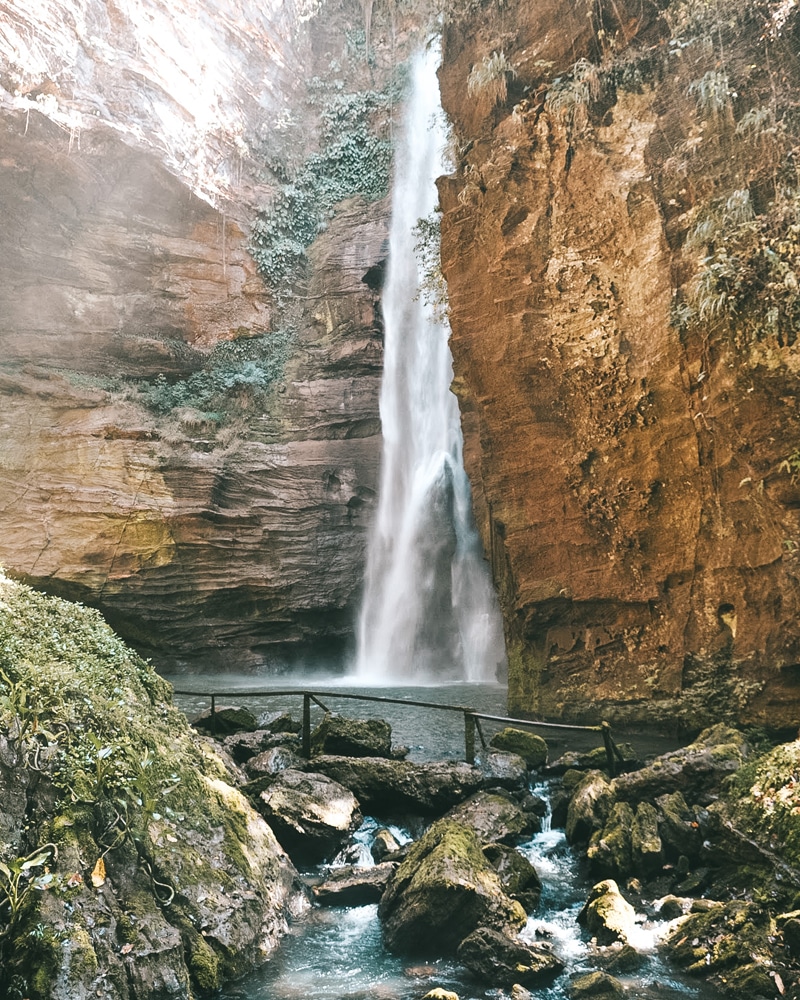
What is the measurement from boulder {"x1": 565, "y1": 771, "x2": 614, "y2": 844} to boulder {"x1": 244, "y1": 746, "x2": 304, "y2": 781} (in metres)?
2.84

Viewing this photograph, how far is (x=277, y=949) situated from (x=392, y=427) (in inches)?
718

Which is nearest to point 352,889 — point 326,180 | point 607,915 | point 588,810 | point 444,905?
point 444,905

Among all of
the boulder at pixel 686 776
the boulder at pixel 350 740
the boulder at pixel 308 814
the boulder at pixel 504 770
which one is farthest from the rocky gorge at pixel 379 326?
the boulder at pixel 308 814

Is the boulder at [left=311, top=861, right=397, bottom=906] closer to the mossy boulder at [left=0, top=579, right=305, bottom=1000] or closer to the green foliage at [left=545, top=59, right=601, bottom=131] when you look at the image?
the mossy boulder at [left=0, top=579, right=305, bottom=1000]

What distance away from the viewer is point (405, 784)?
731 cm

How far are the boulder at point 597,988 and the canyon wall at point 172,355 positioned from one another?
16337 mm

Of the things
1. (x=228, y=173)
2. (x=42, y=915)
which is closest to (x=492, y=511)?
(x=42, y=915)

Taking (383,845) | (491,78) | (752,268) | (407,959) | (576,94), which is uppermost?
(491,78)

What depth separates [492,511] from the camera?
11992 mm

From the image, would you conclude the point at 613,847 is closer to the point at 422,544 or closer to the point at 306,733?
the point at 306,733

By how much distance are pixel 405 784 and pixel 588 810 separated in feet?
5.98

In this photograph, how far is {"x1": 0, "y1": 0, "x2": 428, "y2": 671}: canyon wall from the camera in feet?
61.0

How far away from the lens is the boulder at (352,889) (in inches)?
220

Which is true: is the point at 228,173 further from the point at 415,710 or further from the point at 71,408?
the point at 415,710
